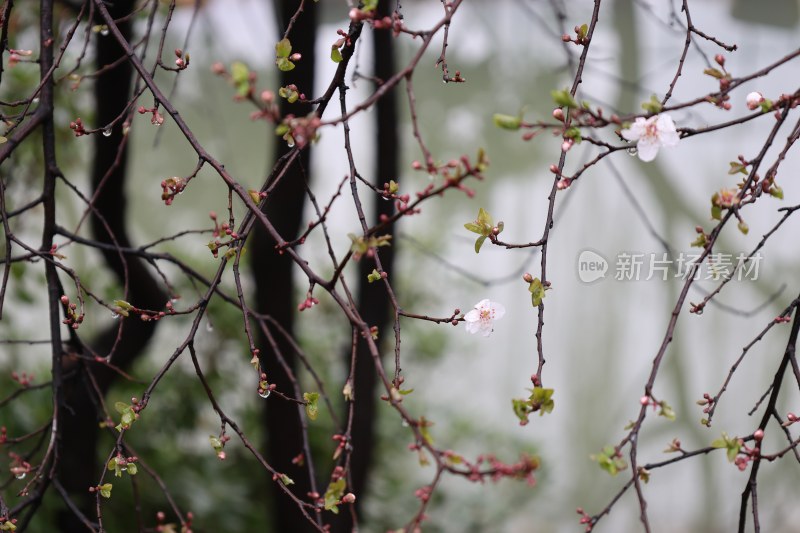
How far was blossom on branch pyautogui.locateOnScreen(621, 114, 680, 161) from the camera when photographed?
0.57m

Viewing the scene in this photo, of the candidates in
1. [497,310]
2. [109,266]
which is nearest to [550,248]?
[109,266]

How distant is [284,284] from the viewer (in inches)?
71.0

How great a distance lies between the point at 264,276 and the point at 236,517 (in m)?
0.94

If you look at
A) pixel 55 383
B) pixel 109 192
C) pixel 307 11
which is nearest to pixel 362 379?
pixel 109 192

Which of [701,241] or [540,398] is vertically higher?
[701,241]

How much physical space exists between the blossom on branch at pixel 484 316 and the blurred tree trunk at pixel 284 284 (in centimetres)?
96

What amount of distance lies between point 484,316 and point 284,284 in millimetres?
1147

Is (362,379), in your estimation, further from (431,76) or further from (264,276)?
(431,76)

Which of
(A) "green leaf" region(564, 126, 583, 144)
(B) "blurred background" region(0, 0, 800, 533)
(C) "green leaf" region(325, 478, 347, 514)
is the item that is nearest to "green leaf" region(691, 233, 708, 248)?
(A) "green leaf" region(564, 126, 583, 144)

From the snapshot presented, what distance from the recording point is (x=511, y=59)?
3.28 metres

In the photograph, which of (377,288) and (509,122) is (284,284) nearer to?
(377,288)

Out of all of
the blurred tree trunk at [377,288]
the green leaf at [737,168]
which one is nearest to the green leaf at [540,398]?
the green leaf at [737,168]

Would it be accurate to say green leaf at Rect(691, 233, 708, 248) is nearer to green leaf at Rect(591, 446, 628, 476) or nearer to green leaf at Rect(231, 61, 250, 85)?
green leaf at Rect(591, 446, 628, 476)

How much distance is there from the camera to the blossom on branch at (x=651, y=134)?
57 cm
